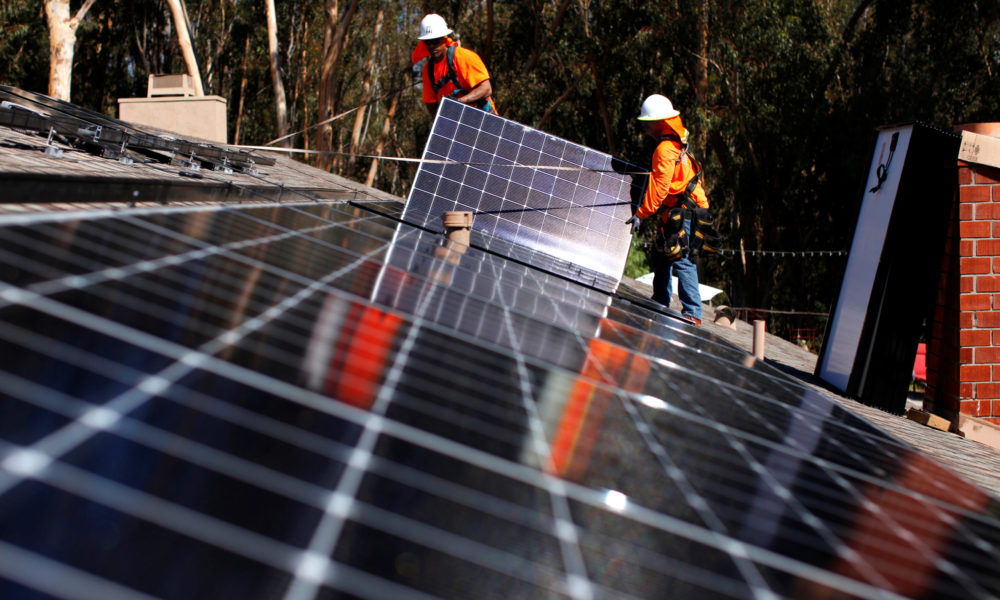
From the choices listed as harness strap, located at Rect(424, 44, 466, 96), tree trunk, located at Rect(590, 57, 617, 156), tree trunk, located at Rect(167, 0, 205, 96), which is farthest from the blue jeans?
tree trunk, located at Rect(590, 57, 617, 156)

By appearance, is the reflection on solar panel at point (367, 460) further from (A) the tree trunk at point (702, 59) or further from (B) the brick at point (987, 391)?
(A) the tree trunk at point (702, 59)

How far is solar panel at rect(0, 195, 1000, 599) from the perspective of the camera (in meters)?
1.24

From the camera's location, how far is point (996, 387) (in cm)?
674

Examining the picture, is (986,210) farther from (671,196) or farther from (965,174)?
(671,196)

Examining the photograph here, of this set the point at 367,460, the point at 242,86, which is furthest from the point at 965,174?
the point at 242,86

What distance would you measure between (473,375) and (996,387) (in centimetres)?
558

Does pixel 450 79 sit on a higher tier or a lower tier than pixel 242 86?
lower

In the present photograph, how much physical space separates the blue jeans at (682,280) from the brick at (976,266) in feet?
8.14

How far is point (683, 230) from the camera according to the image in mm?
8633

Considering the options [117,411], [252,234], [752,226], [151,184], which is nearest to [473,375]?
[117,411]

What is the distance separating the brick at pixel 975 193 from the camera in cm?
685

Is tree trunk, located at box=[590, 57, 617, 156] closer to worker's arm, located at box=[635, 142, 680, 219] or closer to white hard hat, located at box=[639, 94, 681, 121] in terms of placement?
white hard hat, located at box=[639, 94, 681, 121]

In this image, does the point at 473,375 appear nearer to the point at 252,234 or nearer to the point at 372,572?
the point at 372,572

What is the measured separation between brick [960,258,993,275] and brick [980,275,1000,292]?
45 millimetres
